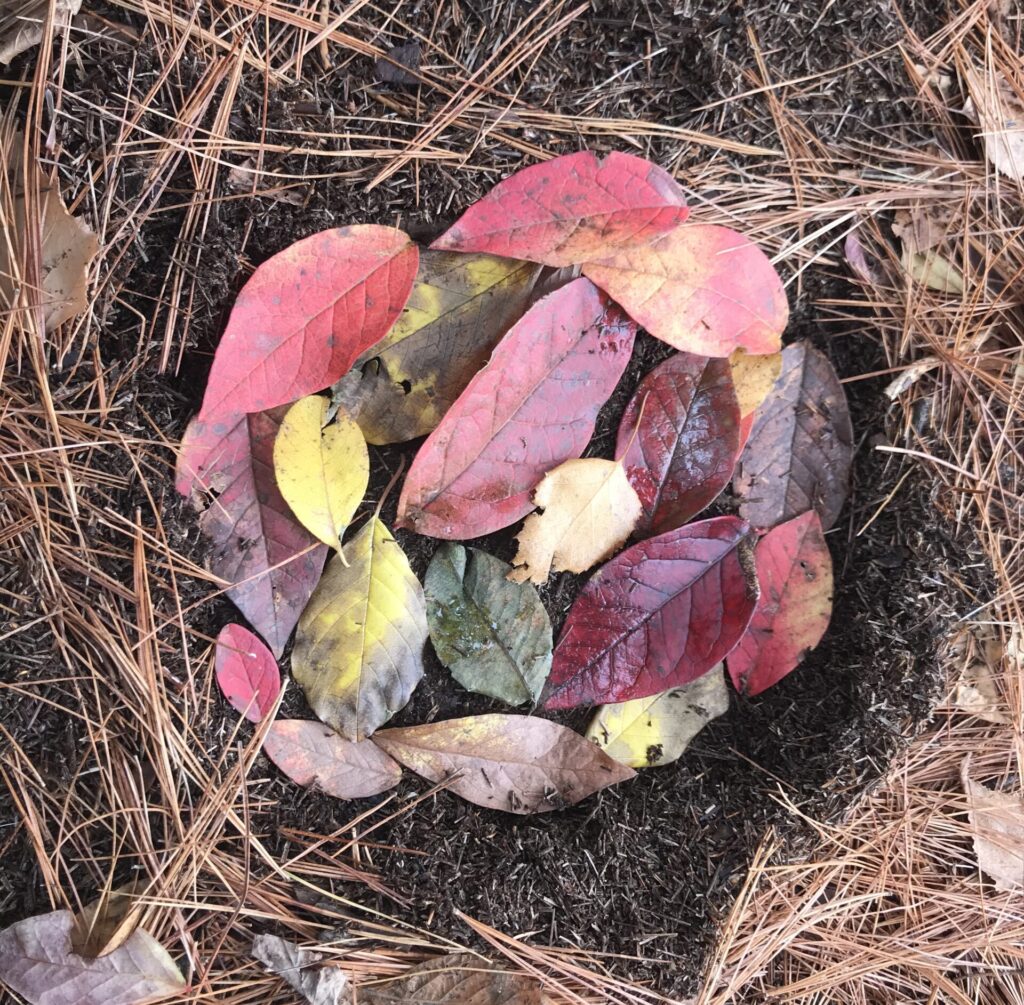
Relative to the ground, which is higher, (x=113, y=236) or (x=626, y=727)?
(x=113, y=236)

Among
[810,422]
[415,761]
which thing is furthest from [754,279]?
[415,761]

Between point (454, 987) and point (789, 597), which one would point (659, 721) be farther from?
point (454, 987)

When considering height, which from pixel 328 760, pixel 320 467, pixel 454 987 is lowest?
pixel 454 987

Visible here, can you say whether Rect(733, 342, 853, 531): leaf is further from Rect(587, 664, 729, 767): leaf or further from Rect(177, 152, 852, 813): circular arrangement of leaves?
Rect(587, 664, 729, 767): leaf

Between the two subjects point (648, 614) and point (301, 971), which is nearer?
point (301, 971)

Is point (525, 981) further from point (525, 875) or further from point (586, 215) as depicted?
point (586, 215)

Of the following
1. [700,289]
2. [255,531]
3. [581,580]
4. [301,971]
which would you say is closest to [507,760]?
[581,580]

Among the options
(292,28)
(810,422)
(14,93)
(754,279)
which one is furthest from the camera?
(810,422)
